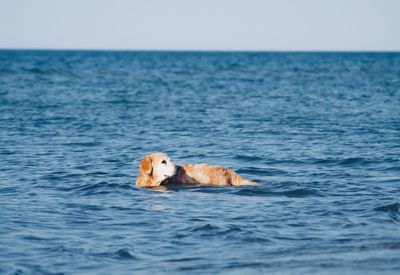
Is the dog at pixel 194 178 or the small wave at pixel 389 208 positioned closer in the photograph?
the small wave at pixel 389 208

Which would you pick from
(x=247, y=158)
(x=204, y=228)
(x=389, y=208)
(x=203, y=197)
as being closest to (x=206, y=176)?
(x=203, y=197)

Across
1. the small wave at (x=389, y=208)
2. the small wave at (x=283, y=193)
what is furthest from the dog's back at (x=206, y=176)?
the small wave at (x=389, y=208)

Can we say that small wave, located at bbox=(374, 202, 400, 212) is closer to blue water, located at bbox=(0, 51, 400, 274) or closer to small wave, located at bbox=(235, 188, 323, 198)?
blue water, located at bbox=(0, 51, 400, 274)

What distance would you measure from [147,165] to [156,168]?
0.21m

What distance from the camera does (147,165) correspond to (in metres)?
14.8

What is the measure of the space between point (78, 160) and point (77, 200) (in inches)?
211

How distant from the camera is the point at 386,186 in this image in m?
15.6

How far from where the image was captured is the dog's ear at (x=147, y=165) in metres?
14.6

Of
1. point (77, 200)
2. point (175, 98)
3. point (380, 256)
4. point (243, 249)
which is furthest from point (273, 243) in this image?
point (175, 98)

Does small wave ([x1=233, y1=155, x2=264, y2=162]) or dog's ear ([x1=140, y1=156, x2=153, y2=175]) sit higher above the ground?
dog's ear ([x1=140, y1=156, x2=153, y2=175])

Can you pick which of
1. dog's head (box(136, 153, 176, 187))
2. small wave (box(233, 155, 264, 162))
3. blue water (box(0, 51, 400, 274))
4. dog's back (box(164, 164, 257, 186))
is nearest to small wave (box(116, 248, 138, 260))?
blue water (box(0, 51, 400, 274))

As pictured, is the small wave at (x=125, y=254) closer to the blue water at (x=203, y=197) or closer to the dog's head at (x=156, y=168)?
A: the blue water at (x=203, y=197)

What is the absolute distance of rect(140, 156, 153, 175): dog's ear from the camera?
14.6 metres

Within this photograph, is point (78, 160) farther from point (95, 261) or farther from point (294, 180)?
point (95, 261)
